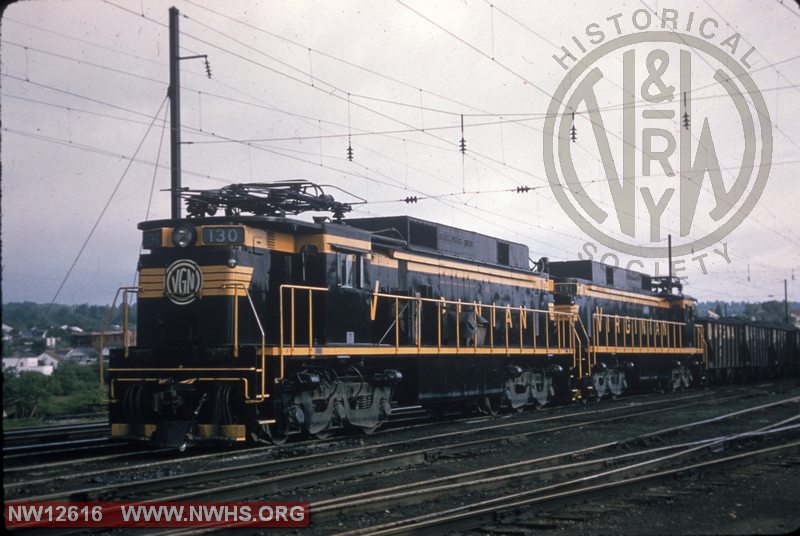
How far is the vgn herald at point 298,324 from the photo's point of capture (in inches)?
477

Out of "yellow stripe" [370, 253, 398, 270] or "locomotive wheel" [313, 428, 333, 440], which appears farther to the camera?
"yellow stripe" [370, 253, 398, 270]

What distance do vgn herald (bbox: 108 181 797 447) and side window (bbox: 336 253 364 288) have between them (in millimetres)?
35

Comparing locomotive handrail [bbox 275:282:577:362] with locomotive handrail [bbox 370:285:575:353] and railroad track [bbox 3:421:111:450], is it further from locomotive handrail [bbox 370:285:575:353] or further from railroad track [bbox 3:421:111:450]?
railroad track [bbox 3:421:111:450]

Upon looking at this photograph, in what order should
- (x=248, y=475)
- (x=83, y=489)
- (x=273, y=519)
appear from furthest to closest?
(x=248, y=475), (x=83, y=489), (x=273, y=519)

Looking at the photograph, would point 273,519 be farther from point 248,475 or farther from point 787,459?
point 787,459

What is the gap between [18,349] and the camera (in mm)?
74875

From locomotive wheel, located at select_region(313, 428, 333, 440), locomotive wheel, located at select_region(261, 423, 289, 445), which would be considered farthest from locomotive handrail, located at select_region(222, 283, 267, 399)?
locomotive wheel, located at select_region(313, 428, 333, 440)

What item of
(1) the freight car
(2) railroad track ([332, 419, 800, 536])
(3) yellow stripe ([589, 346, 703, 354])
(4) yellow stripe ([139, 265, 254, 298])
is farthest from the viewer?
(1) the freight car

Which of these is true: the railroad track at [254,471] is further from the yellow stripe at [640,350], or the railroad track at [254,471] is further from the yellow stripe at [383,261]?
the yellow stripe at [640,350]

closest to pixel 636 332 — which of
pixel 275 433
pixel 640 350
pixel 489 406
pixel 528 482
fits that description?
pixel 640 350

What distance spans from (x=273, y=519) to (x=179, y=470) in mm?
3399

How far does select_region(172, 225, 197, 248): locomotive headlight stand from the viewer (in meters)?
12.6

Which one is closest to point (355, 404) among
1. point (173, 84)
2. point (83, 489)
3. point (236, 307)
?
point (236, 307)

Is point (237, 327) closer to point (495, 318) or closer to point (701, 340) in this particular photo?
point (495, 318)
